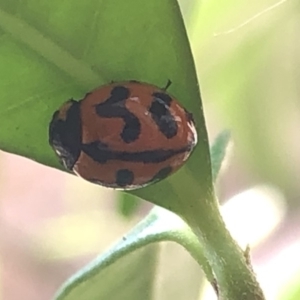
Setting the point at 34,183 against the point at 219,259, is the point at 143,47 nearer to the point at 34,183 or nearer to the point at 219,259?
the point at 219,259

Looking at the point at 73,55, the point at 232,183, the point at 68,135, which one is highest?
the point at 73,55

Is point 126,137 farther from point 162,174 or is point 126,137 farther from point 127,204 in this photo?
point 127,204

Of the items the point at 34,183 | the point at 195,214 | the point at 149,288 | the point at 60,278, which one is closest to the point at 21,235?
the point at 60,278

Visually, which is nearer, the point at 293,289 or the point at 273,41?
the point at 293,289

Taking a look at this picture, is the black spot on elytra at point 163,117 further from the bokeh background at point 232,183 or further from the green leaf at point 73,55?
the bokeh background at point 232,183

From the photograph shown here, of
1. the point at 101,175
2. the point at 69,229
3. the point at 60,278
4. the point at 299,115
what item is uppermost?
the point at 101,175

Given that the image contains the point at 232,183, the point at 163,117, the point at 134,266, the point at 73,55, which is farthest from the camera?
Answer: the point at 232,183

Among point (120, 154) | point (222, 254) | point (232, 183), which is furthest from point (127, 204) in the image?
point (232, 183)

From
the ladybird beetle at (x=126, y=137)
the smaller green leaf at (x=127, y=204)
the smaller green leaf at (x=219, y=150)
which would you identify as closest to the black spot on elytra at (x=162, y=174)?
the ladybird beetle at (x=126, y=137)
